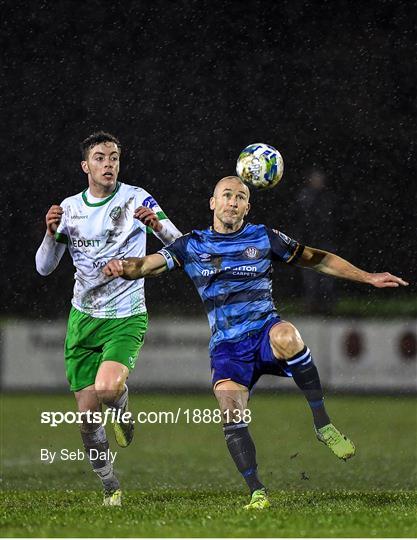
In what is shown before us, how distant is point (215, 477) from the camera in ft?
29.5

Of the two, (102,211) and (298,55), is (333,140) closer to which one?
(298,55)

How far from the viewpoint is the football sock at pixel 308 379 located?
6.64m

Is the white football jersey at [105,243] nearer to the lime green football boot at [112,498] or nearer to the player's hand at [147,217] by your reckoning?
A: the player's hand at [147,217]

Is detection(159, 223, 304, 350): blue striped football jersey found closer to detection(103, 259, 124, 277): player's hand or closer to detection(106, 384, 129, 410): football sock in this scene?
detection(103, 259, 124, 277): player's hand

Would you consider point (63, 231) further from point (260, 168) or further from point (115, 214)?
point (260, 168)

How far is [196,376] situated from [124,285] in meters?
7.23

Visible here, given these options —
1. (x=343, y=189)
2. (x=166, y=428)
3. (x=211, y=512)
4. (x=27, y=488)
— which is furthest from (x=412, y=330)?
(x=211, y=512)

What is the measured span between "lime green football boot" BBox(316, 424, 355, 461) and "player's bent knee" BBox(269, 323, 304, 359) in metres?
0.49

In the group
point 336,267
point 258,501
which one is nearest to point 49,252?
point 336,267

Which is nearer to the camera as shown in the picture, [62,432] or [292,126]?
[62,432]

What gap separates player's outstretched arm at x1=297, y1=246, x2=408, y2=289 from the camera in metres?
6.58

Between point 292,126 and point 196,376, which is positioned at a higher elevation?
point 292,126

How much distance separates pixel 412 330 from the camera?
1516 cm

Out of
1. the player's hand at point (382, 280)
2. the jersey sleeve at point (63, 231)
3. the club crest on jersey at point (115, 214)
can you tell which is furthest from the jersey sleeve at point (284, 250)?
the jersey sleeve at point (63, 231)
